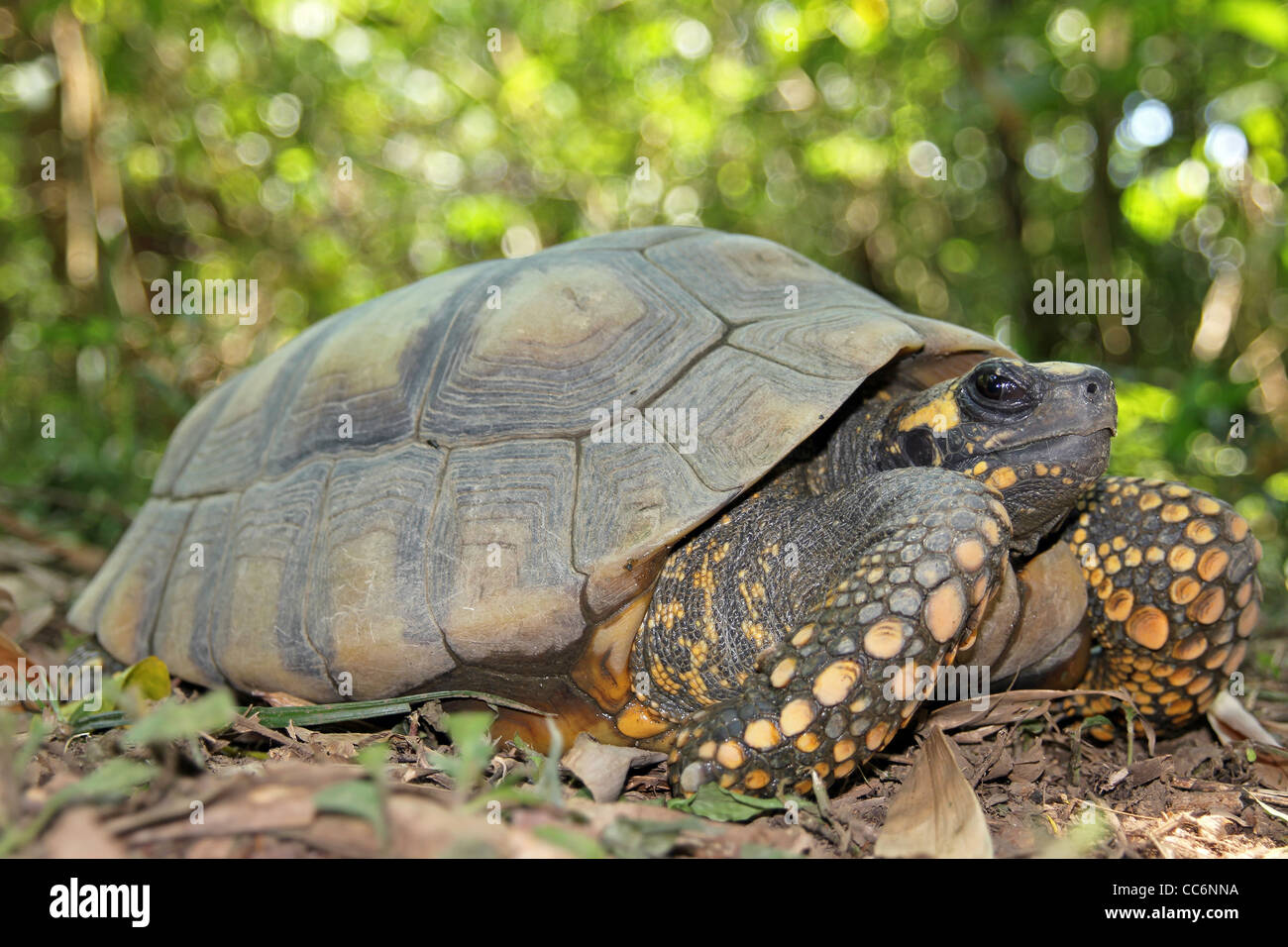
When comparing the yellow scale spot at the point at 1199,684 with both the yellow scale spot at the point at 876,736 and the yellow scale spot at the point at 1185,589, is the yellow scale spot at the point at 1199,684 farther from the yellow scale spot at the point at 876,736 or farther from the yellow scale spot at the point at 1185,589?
the yellow scale spot at the point at 876,736

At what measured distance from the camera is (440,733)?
3.09 m

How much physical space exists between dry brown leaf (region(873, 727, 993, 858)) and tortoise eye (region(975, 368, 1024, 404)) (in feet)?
3.29

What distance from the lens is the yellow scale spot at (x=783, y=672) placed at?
242 centimetres

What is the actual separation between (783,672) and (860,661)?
0.20 metres

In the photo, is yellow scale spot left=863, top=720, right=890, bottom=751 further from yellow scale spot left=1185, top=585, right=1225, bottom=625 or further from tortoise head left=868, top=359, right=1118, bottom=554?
yellow scale spot left=1185, top=585, right=1225, bottom=625

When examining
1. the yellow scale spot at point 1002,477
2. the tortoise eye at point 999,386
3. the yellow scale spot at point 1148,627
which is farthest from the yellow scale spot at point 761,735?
the yellow scale spot at point 1148,627

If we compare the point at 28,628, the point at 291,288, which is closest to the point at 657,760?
the point at 28,628

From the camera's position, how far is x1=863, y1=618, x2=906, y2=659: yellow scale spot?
2.35m

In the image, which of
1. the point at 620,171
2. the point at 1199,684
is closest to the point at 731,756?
the point at 1199,684

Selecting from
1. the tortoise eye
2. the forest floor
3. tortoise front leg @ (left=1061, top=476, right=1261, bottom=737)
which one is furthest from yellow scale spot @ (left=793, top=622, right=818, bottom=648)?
tortoise front leg @ (left=1061, top=476, right=1261, bottom=737)

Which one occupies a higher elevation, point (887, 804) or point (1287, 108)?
point (1287, 108)

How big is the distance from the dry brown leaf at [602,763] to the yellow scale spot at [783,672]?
0.53 meters

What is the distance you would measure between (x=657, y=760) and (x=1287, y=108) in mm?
7467

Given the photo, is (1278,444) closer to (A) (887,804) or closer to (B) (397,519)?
(A) (887,804)
